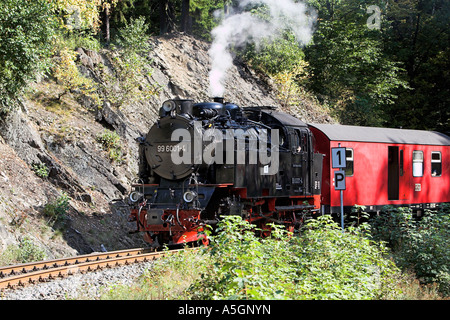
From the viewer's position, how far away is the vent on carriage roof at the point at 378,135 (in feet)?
48.6

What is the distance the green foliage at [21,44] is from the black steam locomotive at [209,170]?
3.45 m

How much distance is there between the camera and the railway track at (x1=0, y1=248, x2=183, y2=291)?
25.7ft

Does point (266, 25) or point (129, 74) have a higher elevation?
point (266, 25)

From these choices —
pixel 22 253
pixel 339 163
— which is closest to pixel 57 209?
pixel 22 253

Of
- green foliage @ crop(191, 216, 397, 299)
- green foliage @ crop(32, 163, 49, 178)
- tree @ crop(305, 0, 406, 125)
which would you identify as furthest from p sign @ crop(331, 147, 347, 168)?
tree @ crop(305, 0, 406, 125)

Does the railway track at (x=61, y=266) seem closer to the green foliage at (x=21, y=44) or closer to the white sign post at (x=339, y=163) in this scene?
the white sign post at (x=339, y=163)

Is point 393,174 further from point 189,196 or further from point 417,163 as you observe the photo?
point 189,196

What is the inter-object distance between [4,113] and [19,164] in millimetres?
1428

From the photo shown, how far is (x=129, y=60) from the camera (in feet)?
64.6

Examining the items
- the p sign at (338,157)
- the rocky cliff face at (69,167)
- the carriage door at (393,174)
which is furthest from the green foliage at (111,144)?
the carriage door at (393,174)

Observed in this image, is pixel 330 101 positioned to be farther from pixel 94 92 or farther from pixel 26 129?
pixel 26 129

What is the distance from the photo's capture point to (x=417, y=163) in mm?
16766

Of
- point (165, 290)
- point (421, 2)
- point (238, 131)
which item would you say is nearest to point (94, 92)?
point (238, 131)

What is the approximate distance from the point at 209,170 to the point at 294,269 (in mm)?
4717
